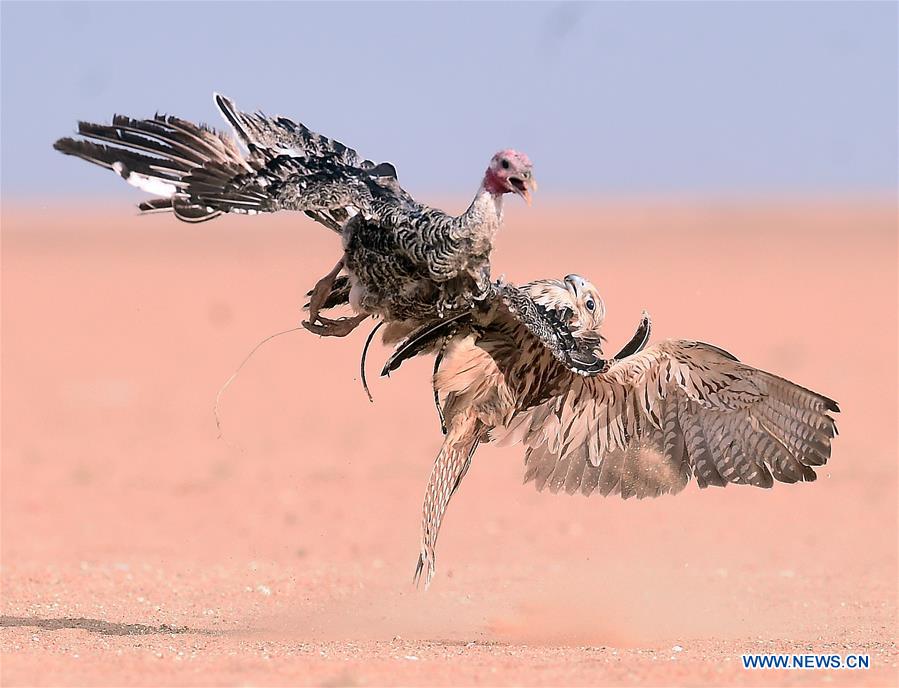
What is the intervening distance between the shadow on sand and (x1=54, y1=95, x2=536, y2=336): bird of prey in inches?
78.1

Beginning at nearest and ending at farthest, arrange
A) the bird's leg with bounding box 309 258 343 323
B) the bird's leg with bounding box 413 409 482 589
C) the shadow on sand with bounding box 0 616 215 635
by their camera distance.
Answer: the bird's leg with bounding box 413 409 482 589 → the shadow on sand with bounding box 0 616 215 635 → the bird's leg with bounding box 309 258 343 323

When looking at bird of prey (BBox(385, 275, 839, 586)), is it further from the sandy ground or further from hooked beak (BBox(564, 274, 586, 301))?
the sandy ground

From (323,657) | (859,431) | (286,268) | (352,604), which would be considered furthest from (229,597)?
(286,268)

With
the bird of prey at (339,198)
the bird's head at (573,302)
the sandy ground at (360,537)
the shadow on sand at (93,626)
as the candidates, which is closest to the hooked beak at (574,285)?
the bird's head at (573,302)

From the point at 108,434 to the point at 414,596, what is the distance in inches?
340

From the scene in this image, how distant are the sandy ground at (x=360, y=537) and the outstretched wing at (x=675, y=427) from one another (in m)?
1.00

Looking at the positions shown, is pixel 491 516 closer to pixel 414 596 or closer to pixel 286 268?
pixel 414 596

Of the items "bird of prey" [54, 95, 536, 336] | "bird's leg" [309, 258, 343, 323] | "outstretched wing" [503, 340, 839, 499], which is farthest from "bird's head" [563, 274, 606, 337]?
"bird's leg" [309, 258, 343, 323]

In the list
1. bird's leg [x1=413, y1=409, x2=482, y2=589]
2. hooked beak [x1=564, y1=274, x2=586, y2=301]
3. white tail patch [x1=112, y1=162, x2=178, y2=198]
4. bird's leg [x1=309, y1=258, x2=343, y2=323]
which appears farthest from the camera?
hooked beak [x1=564, y1=274, x2=586, y2=301]

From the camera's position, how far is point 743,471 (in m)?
7.88

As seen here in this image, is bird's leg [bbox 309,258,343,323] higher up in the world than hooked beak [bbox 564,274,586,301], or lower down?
lower down

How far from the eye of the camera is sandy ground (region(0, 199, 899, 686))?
22.1 ft

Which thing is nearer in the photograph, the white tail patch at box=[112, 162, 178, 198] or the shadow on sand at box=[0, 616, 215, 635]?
the white tail patch at box=[112, 162, 178, 198]

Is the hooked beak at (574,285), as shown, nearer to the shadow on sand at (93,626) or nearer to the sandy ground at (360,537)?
the sandy ground at (360,537)
